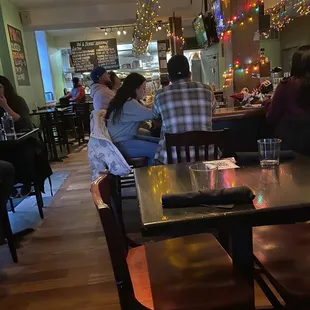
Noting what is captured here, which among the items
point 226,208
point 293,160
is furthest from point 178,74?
point 226,208

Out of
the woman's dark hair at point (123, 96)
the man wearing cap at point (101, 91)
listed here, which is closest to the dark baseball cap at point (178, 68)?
the woman's dark hair at point (123, 96)

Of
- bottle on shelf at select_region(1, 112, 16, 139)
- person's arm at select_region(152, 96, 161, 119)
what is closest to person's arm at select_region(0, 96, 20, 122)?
bottle on shelf at select_region(1, 112, 16, 139)

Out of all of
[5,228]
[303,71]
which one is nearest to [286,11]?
[303,71]

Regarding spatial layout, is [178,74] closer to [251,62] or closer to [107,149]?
[107,149]

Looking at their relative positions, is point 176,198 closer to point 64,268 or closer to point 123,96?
point 64,268

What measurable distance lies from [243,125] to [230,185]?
2105 mm

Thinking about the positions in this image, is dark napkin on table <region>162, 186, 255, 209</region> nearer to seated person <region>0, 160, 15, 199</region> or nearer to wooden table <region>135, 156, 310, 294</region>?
wooden table <region>135, 156, 310, 294</region>

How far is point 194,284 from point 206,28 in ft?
16.6

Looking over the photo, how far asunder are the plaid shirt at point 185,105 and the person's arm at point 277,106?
540 mm

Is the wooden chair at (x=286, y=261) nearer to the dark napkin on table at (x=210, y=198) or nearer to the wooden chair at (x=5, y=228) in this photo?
the dark napkin on table at (x=210, y=198)

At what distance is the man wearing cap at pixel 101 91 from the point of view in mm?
4766

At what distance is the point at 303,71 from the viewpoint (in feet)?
8.40

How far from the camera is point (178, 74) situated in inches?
Answer: 103

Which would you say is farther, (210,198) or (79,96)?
(79,96)
